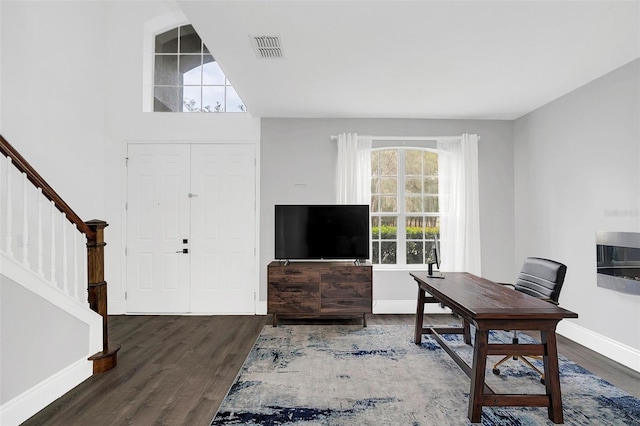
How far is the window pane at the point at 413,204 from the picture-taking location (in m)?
4.85

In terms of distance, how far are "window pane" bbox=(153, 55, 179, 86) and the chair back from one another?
5091 mm

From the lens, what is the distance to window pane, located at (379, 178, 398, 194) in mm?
4852

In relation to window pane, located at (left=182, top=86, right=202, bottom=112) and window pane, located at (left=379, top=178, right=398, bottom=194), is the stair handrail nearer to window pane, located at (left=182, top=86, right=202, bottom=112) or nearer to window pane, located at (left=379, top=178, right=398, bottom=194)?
window pane, located at (left=182, top=86, right=202, bottom=112)

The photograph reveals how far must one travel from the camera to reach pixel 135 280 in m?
4.65

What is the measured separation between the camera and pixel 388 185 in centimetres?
486

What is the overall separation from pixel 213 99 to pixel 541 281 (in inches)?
183

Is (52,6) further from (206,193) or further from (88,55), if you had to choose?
(206,193)

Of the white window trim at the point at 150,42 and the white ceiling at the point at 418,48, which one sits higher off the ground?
the white window trim at the point at 150,42

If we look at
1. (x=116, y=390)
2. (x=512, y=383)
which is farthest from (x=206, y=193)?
(x=512, y=383)

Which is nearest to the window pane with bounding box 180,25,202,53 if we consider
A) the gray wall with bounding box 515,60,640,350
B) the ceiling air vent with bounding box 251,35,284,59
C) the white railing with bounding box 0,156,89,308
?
the ceiling air vent with bounding box 251,35,284,59

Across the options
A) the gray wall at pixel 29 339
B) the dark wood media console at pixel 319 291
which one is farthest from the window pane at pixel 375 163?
the gray wall at pixel 29 339

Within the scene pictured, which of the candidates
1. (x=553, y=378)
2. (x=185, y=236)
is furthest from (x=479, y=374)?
(x=185, y=236)

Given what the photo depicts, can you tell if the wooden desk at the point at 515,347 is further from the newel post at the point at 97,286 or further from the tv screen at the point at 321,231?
the newel post at the point at 97,286

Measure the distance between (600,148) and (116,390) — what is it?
193 inches
